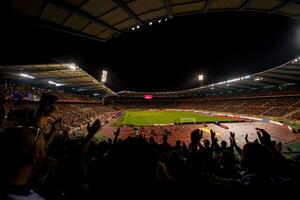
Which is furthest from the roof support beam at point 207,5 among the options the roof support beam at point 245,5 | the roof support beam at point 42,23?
the roof support beam at point 42,23

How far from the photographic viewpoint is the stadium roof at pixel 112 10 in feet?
20.9

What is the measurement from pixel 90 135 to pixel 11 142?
1153 millimetres

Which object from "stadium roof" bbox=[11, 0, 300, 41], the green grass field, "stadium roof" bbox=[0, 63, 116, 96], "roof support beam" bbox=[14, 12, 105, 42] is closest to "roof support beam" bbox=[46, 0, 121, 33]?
"stadium roof" bbox=[11, 0, 300, 41]

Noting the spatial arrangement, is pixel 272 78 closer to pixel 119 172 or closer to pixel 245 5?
pixel 245 5

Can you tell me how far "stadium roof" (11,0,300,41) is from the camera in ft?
20.9

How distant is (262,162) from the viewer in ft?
7.80

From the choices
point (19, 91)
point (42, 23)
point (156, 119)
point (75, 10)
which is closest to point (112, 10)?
point (75, 10)

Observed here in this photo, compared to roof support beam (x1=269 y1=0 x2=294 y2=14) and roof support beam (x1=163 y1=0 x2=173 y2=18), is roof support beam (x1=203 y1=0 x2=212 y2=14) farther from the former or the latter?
roof support beam (x1=269 y1=0 x2=294 y2=14)

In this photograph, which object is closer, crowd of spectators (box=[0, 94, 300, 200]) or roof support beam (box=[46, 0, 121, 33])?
crowd of spectators (box=[0, 94, 300, 200])

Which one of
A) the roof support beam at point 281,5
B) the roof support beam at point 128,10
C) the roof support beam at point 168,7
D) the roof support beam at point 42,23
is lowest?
the roof support beam at point 42,23

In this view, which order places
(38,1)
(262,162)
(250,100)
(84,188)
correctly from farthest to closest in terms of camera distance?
(250,100)
(38,1)
(84,188)
(262,162)

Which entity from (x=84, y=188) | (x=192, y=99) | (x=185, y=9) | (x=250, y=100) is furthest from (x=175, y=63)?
(x=84, y=188)

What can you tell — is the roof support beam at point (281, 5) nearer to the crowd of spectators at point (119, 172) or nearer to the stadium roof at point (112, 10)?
the stadium roof at point (112, 10)

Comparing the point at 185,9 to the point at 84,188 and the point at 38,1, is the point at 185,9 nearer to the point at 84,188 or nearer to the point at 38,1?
the point at 38,1
